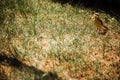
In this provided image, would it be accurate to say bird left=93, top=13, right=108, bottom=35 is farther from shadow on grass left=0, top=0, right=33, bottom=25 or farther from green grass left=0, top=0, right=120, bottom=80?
shadow on grass left=0, top=0, right=33, bottom=25

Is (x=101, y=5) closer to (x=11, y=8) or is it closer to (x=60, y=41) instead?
(x=60, y=41)

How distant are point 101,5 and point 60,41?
194 cm

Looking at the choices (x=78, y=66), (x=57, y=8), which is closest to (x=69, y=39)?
(x=78, y=66)

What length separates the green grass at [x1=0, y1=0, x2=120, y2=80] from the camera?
14.8 ft

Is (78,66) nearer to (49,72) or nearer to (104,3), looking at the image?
(49,72)

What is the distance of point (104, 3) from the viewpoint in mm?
6605

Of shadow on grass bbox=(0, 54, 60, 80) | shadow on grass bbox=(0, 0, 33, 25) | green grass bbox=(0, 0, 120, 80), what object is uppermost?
shadow on grass bbox=(0, 0, 33, 25)

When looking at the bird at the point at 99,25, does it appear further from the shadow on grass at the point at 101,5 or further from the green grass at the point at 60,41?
the shadow on grass at the point at 101,5

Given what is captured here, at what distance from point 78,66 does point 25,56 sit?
0.96 metres

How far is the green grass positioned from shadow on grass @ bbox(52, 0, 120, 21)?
0.57ft

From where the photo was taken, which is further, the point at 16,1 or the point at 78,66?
the point at 16,1

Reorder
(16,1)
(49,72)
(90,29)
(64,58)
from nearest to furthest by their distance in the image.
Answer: (49,72), (64,58), (90,29), (16,1)

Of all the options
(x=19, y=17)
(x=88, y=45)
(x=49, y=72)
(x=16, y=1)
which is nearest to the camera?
(x=49, y=72)

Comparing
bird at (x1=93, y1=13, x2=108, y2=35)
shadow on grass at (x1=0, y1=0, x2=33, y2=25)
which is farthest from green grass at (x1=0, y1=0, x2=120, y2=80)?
bird at (x1=93, y1=13, x2=108, y2=35)
